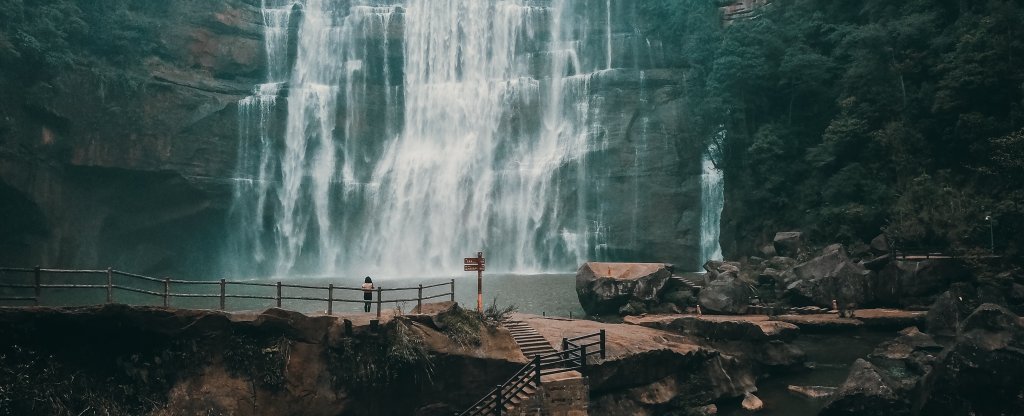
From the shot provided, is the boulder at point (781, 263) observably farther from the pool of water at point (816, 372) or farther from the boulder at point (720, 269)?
the pool of water at point (816, 372)

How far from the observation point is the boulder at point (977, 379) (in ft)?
61.9

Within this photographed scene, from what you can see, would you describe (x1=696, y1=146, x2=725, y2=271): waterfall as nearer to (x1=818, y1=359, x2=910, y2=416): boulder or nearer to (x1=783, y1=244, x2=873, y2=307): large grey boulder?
(x1=783, y1=244, x2=873, y2=307): large grey boulder

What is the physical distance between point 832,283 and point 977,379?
13782 millimetres

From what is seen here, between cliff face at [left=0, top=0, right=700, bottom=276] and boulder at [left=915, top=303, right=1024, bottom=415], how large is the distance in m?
36.5

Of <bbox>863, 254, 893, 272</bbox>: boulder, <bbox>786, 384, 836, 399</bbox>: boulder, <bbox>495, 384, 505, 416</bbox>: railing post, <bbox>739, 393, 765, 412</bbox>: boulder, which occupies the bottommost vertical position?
<bbox>739, 393, 765, 412</bbox>: boulder

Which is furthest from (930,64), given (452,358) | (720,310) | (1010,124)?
(452,358)

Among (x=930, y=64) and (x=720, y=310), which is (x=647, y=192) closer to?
(x=930, y=64)

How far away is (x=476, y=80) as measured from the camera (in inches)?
2739

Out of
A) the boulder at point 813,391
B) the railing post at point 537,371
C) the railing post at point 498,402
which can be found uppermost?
the railing post at point 537,371

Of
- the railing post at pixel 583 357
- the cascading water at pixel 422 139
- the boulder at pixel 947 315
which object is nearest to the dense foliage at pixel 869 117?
the boulder at pixel 947 315

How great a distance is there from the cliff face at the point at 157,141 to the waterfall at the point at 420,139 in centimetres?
191

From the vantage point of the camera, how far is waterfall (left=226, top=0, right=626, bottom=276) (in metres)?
61.7

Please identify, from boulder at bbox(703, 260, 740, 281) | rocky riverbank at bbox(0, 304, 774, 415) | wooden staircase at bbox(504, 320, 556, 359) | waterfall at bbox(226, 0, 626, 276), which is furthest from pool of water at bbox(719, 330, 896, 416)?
waterfall at bbox(226, 0, 626, 276)

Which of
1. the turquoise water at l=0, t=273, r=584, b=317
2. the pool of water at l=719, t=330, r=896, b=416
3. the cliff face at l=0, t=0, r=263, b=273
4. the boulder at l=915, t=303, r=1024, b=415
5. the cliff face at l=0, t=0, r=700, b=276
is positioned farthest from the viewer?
the cliff face at l=0, t=0, r=700, b=276
